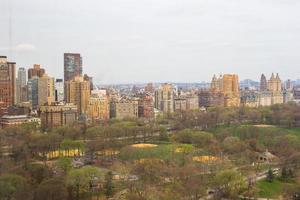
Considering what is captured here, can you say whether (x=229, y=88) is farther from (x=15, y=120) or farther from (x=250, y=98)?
(x=15, y=120)

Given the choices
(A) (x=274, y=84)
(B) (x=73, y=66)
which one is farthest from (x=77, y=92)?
(A) (x=274, y=84)

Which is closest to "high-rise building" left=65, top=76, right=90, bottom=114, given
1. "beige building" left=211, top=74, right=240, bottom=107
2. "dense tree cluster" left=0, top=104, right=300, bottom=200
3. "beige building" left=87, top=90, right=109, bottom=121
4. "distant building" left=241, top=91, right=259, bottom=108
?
"beige building" left=87, top=90, right=109, bottom=121

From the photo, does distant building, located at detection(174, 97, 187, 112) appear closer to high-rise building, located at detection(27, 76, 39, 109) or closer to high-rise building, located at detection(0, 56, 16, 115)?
high-rise building, located at detection(27, 76, 39, 109)

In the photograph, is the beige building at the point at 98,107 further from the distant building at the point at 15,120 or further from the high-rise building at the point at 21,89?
the distant building at the point at 15,120

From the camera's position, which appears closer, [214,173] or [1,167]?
[1,167]

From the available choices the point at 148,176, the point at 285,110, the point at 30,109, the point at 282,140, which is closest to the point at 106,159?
the point at 148,176

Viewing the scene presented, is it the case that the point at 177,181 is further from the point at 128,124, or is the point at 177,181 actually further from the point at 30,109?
the point at 30,109

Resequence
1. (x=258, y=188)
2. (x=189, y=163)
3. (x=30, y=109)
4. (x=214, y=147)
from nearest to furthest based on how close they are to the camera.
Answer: (x=258, y=188) < (x=189, y=163) < (x=214, y=147) < (x=30, y=109)

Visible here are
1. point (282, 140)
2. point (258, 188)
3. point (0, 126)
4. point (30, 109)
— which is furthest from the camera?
point (30, 109)
